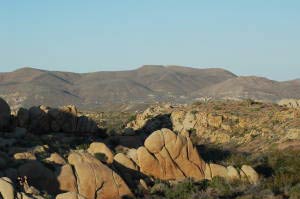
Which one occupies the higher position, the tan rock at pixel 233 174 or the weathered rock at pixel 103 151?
the weathered rock at pixel 103 151

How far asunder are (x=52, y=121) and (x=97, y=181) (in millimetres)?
24855

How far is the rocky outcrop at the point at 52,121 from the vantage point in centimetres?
5047

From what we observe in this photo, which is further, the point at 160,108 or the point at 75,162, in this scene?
the point at 160,108

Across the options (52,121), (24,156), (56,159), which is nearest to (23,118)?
(52,121)

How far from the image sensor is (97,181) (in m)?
28.3

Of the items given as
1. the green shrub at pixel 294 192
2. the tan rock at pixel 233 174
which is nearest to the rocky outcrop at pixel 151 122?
the tan rock at pixel 233 174

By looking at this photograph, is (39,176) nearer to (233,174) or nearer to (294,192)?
(233,174)

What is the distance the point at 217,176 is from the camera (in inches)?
1308

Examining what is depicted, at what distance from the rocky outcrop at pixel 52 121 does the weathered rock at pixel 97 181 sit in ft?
71.1

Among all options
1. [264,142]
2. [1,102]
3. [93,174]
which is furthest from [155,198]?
[264,142]

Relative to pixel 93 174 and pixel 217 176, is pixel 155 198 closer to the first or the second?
pixel 93 174

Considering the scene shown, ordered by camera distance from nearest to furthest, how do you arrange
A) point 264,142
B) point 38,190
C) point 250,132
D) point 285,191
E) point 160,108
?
point 38,190 → point 285,191 → point 264,142 → point 250,132 → point 160,108

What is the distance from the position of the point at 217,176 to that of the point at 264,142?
27.6 m

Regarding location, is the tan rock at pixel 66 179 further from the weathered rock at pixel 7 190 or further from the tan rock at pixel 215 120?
the tan rock at pixel 215 120
